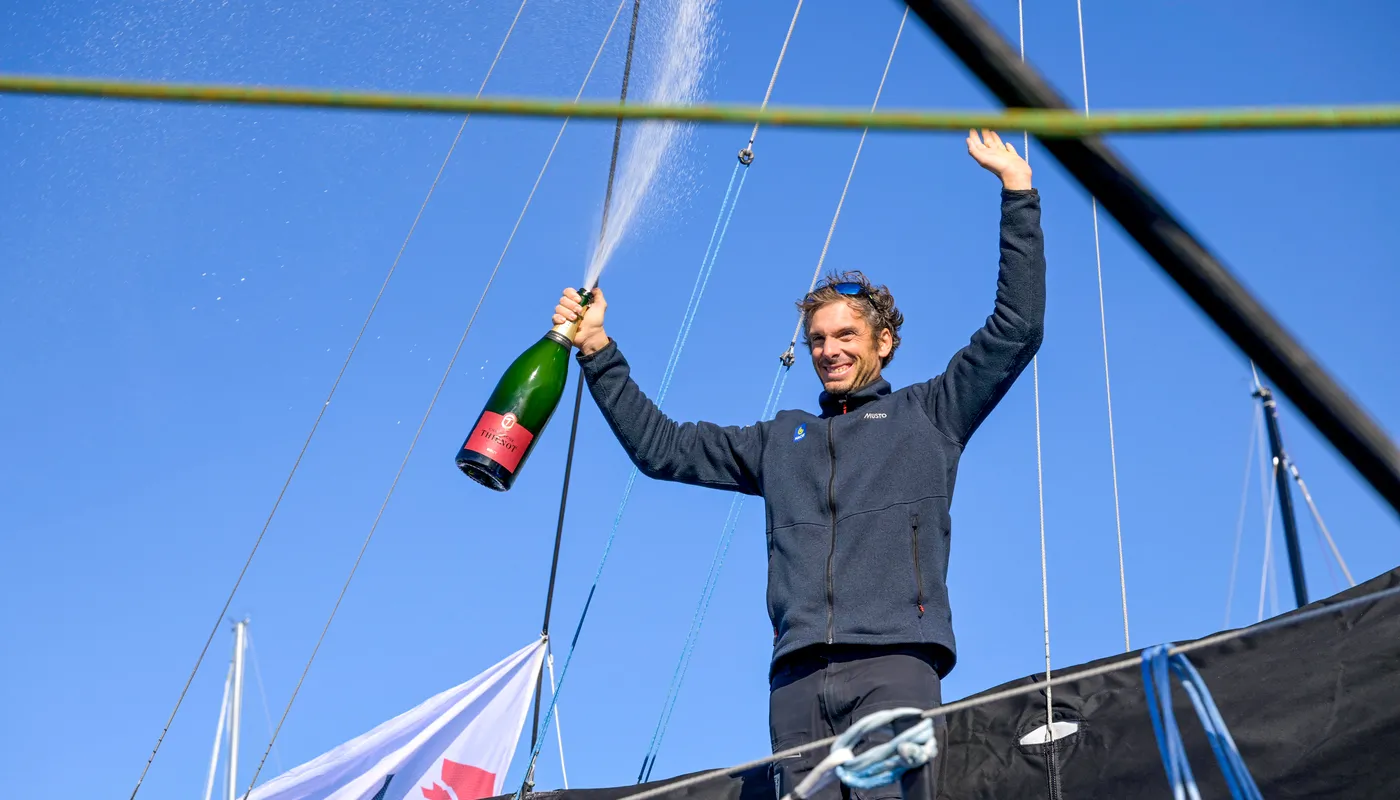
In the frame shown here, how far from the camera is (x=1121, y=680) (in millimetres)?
3971

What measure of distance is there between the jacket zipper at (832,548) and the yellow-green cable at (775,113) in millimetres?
2084

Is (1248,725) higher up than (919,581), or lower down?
lower down

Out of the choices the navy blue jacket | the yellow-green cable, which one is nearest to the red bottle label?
the navy blue jacket

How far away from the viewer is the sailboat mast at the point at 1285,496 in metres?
11.9

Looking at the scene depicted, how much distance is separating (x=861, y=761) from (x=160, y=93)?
4.85ft

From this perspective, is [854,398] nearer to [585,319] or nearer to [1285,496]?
[585,319]

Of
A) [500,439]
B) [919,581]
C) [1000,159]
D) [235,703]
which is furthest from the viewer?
[235,703]

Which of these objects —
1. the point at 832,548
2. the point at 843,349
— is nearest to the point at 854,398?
the point at 843,349

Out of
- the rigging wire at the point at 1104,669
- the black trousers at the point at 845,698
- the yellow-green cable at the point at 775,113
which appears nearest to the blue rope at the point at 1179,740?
the rigging wire at the point at 1104,669

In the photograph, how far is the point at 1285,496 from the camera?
1251cm

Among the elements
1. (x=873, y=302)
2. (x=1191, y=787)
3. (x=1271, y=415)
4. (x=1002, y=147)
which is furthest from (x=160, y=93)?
(x=1271, y=415)

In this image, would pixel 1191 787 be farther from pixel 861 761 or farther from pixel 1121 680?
pixel 1121 680

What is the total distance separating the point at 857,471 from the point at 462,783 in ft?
11.8

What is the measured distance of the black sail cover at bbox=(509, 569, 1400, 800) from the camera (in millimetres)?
3508
